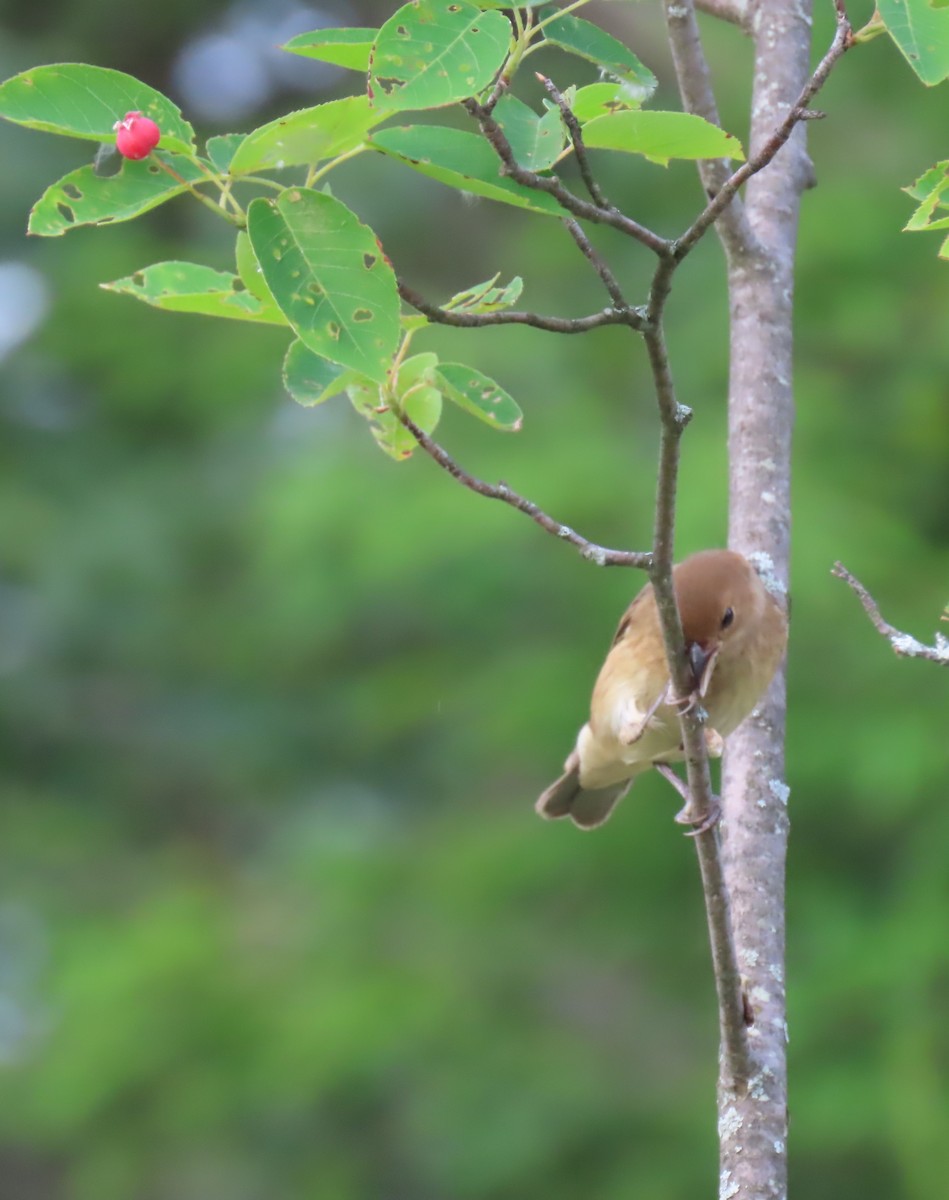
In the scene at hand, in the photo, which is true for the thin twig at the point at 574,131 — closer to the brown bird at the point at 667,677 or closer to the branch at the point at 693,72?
the brown bird at the point at 667,677

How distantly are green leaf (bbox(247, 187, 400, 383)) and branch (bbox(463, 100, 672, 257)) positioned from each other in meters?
0.13

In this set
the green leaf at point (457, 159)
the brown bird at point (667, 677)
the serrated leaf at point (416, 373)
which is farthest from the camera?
the brown bird at point (667, 677)

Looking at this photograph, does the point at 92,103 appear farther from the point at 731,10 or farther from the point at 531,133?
the point at 731,10

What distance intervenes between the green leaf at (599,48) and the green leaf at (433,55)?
173 mm

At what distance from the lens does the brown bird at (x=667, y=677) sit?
2.49m

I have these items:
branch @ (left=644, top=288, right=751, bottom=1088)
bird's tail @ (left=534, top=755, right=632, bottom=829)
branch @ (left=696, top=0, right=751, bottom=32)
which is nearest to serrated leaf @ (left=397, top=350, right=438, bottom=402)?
branch @ (left=644, top=288, right=751, bottom=1088)

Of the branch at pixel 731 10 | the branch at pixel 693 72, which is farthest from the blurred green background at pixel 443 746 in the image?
the branch at pixel 693 72

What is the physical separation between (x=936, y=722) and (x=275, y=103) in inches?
225

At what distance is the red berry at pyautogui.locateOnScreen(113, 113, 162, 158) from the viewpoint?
1377 mm

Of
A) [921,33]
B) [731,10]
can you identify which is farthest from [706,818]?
[731,10]

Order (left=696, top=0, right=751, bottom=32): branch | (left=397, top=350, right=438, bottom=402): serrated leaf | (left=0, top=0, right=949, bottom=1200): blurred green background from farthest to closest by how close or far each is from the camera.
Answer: (left=0, top=0, right=949, bottom=1200): blurred green background < (left=696, top=0, right=751, bottom=32): branch < (left=397, top=350, right=438, bottom=402): serrated leaf

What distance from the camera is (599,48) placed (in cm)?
158

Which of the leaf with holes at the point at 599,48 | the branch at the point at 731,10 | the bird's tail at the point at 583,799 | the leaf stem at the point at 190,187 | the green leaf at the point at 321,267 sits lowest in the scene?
the green leaf at the point at 321,267

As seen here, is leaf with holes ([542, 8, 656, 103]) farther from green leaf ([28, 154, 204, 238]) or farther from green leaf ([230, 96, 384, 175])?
green leaf ([28, 154, 204, 238])
